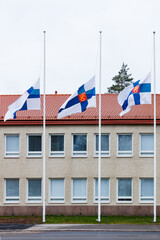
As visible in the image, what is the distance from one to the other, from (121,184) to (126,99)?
9.09 metres

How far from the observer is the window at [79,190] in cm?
3834

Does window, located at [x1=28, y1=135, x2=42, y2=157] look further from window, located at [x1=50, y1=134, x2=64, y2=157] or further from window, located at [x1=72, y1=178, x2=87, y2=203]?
window, located at [x1=72, y1=178, x2=87, y2=203]

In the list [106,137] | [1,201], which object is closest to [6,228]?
[1,201]

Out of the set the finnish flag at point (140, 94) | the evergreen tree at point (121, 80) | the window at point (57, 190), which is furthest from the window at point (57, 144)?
the evergreen tree at point (121, 80)

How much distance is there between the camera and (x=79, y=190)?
3844 centimetres

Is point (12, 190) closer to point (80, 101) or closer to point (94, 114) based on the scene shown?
point (94, 114)

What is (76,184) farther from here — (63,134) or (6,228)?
(6,228)

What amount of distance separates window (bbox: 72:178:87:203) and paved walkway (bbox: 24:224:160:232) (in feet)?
25.0

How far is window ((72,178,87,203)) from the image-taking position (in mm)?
38344

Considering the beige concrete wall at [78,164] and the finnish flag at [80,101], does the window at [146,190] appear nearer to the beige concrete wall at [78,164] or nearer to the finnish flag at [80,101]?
the beige concrete wall at [78,164]

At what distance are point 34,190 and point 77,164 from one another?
3582mm

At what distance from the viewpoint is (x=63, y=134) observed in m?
38.9

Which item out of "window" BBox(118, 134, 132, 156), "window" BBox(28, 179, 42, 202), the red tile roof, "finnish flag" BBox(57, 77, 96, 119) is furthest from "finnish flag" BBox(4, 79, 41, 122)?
"window" BBox(118, 134, 132, 156)

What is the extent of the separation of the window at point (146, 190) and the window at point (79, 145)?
4.60 m
